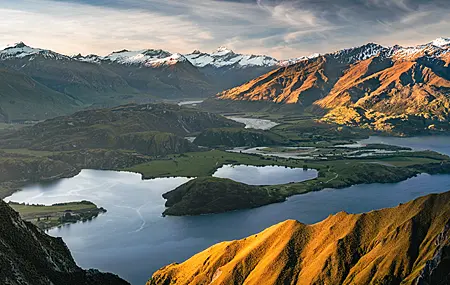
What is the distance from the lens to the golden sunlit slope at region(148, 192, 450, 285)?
106 m

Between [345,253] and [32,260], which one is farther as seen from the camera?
[345,253]

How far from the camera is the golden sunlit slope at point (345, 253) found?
106375 mm

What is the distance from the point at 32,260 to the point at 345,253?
6200cm

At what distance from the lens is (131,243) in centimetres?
17075

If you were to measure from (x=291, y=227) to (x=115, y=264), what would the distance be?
5522 cm

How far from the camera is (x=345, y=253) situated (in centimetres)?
11506

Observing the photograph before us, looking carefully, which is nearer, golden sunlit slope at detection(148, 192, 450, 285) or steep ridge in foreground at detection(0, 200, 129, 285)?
steep ridge in foreground at detection(0, 200, 129, 285)

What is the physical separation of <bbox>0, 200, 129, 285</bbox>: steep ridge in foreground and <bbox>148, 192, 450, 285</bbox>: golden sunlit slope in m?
25.9

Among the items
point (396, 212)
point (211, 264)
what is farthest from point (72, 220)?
point (396, 212)

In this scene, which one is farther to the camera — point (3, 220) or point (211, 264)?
point (211, 264)

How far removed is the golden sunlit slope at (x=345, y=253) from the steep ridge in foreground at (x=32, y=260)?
85.1ft

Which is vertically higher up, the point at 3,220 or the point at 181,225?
the point at 3,220

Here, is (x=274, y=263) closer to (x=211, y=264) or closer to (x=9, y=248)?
(x=211, y=264)

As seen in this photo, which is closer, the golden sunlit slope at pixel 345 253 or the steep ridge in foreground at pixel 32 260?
the steep ridge in foreground at pixel 32 260
